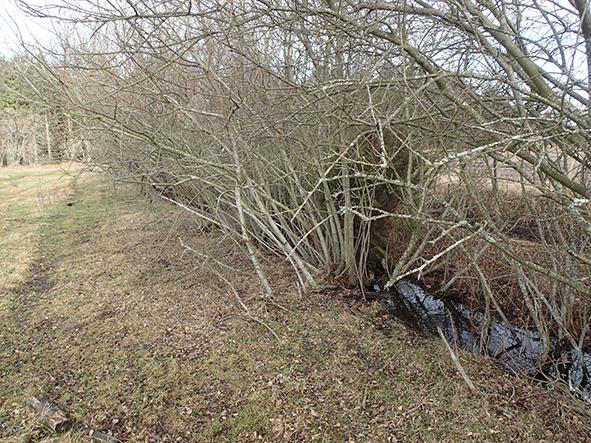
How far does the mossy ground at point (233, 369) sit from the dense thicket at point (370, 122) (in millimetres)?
863

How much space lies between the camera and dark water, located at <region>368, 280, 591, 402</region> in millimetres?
4777

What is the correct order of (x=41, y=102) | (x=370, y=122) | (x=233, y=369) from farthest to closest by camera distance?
(x=41, y=102)
(x=233, y=369)
(x=370, y=122)

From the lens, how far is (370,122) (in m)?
3.45

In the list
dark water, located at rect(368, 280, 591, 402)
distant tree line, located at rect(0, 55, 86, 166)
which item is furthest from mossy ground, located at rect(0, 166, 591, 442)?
distant tree line, located at rect(0, 55, 86, 166)

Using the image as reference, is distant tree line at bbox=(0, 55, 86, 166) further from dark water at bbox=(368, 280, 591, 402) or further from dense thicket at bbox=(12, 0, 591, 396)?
dark water at bbox=(368, 280, 591, 402)

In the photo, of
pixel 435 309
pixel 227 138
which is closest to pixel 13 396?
pixel 227 138

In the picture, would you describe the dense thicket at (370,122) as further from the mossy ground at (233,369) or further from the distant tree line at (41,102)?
the mossy ground at (233,369)

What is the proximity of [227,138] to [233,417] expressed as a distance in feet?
11.9

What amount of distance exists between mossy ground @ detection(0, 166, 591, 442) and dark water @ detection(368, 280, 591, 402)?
1.87 feet

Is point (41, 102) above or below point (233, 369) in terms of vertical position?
above

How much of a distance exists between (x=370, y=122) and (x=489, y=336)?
12.7ft

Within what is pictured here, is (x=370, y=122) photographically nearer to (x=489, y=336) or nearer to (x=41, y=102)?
(x=489, y=336)

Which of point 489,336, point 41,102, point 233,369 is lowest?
point 489,336

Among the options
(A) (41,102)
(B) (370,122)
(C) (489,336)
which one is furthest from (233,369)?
(A) (41,102)
